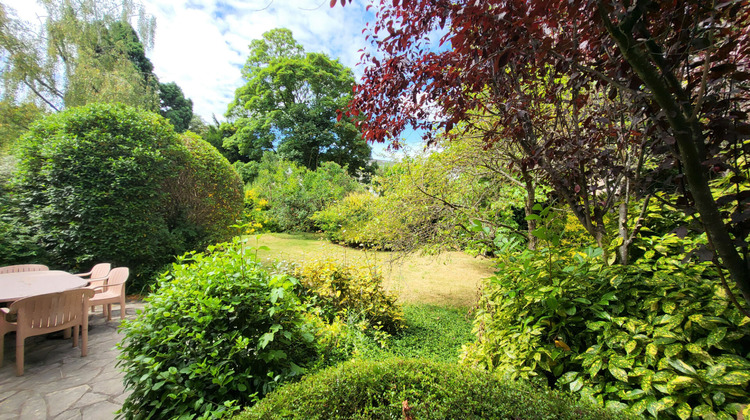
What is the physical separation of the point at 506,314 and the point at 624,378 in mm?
853

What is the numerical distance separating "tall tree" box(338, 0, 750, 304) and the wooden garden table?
4326 mm

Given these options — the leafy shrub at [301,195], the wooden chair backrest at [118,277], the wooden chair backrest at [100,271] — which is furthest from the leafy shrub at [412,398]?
the leafy shrub at [301,195]

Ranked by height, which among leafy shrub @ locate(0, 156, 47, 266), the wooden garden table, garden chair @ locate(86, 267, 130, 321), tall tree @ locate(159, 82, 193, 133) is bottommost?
garden chair @ locate(86, 267, 130, 321)

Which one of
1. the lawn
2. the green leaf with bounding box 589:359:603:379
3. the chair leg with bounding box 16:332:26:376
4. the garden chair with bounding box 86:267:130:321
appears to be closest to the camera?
the green leaf with bounding box 589:359:603:379

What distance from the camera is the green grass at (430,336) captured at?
3.28 m

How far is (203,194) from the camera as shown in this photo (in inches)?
274

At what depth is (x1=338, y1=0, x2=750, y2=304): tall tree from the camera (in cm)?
108

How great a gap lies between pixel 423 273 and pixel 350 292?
4.33 m

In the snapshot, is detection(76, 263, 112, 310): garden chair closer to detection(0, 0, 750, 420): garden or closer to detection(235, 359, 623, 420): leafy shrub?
detection(0, 0, 750, 420): garden

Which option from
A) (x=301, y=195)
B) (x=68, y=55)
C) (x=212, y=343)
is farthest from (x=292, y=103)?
(x=212, y=343)

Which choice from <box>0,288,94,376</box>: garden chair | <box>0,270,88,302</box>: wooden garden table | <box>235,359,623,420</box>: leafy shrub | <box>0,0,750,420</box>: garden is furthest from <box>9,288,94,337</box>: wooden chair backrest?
<box>235,359,623,420</box>: leafy shrub

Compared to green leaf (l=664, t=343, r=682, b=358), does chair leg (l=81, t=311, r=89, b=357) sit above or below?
below

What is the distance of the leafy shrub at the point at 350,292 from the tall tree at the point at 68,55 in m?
11.3

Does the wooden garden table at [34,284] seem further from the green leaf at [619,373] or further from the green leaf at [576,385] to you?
the green leaf at [619,373]
